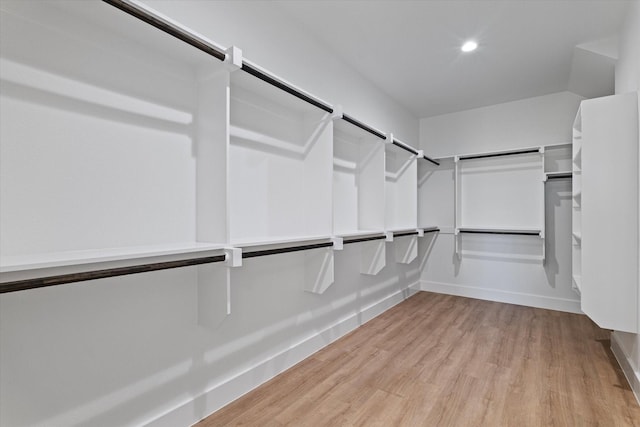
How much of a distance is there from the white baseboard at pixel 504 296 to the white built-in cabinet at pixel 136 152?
2.65 m

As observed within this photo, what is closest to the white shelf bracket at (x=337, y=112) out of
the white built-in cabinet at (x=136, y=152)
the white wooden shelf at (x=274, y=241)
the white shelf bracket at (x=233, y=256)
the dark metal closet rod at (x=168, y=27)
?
the white built-in cabinet at (x=136, y=152)

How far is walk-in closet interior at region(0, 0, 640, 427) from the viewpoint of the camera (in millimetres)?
1149

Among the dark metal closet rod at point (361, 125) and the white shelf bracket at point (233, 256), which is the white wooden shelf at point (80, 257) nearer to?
the white shelf bracket at point (233, 256)

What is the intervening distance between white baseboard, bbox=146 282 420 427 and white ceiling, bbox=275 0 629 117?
2.27 m

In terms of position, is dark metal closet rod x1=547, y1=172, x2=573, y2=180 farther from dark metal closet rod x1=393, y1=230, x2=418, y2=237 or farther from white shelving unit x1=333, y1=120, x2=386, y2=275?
white shelving unit x1=333, y1=120, x2=386, y2=275

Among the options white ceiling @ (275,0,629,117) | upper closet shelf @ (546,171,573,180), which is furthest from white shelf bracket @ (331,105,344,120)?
upper closet shelf @ (546,171,573,180)

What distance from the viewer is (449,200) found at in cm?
429

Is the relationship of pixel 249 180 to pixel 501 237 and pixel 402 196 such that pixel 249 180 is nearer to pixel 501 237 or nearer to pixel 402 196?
pixel 402 196

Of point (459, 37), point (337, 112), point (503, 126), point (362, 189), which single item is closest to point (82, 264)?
point (337, 112)

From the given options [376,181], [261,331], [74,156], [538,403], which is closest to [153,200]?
[74,156]

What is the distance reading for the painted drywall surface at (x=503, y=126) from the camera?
11.8 ft

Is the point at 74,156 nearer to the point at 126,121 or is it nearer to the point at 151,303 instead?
the point at 126,121

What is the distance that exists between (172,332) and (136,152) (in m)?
0.83

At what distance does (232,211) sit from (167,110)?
597mm
